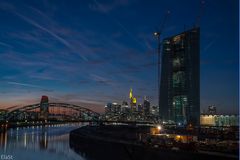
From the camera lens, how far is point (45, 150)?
2840 inches

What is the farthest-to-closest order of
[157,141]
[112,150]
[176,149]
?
1. [112,150]
2. [157,141]
3. [176,149]

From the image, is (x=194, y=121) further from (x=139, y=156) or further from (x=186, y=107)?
(x=139, y=156)

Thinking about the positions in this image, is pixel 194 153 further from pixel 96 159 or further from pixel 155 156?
pixel 96 159

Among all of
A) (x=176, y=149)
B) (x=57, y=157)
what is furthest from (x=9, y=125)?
(x=176, y=149)

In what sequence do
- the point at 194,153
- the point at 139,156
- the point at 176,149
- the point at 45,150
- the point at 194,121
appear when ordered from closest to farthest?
the point at 194,153 < the point at 176,149 < the point at 139,156 < the point at 45,150 < the point at 194,121

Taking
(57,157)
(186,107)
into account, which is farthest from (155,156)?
(186,107)

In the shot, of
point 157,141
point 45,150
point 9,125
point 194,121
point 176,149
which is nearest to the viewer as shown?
point 176,149

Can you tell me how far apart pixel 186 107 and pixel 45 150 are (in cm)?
14231

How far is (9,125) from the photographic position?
172 metres

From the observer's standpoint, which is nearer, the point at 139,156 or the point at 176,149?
the point at 176,149

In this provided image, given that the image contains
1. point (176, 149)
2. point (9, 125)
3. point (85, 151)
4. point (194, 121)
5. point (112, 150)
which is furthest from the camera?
point (194, 121)

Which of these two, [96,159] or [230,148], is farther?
[96,159]

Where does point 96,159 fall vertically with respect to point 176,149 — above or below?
below

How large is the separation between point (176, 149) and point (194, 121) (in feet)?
498
